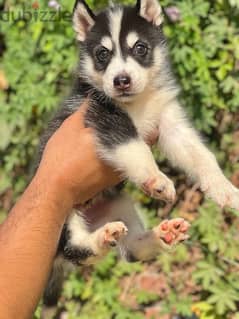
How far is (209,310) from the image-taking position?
5441mm

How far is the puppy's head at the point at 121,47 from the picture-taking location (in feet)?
12.0

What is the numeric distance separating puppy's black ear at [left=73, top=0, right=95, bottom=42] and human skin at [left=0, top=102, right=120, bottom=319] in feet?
1.61

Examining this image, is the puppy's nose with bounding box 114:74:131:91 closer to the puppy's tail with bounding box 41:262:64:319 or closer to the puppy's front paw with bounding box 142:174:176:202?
the puppy's front paw with bounding box 142:174:176:202

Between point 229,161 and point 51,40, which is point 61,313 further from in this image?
point 51,40

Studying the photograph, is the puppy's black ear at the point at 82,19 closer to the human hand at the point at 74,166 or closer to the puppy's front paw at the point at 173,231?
the human hand at the point at 74,166

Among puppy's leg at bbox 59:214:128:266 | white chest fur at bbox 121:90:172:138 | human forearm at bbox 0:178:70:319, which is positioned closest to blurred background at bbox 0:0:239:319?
white chest fur at bbox 121:90:172:138

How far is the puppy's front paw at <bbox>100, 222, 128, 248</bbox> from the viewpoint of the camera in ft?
11.7

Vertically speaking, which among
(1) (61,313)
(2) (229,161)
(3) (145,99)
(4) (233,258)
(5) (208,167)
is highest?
(3) (145,99)

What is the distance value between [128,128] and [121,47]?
0.42 metres

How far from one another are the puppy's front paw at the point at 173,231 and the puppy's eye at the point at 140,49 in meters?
0.87

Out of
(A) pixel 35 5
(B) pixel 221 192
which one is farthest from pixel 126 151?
(A) pixel 35 5

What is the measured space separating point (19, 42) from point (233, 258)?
252cm

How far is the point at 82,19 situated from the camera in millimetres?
3990

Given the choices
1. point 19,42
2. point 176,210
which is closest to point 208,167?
point 176,210
